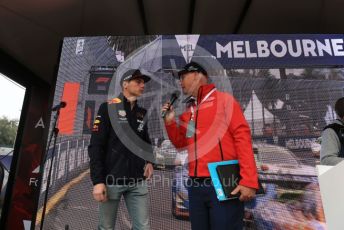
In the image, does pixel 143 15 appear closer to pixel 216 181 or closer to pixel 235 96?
pixel 235 96

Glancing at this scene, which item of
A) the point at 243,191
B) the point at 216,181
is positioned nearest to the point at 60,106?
the point at 216,181

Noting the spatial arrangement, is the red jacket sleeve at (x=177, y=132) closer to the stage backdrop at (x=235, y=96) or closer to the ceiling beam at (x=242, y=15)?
the stage backdrop at (x=235, y=96)

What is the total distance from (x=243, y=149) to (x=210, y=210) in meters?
0.35

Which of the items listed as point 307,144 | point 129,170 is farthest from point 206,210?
point 307,144

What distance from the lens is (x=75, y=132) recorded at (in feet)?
8.51

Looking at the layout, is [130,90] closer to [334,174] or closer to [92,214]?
[92,214]

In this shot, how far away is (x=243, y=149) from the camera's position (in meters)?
1.61

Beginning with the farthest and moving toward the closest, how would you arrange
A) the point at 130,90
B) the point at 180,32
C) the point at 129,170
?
the point at 180,32 → the point at 130,90 → the point at 129,170

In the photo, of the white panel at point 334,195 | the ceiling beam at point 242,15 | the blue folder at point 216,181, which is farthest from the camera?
the ceiling beam at point 242,15

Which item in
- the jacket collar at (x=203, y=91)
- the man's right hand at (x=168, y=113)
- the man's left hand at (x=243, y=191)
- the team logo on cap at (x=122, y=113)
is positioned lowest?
the man's left hand at (x=243, y=191)

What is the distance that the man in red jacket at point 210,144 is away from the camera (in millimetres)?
1570

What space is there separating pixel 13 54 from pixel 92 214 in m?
2.29

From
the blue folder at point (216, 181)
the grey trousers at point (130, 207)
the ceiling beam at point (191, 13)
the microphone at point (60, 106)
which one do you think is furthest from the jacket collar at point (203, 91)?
the ceiling beam at point (191, 13)

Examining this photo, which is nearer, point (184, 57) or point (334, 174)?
point (334, 174)
